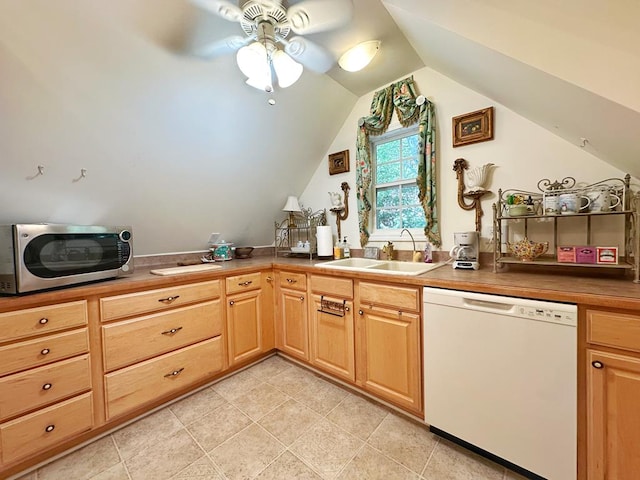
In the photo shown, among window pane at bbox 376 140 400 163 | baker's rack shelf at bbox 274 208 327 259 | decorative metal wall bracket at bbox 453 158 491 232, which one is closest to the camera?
decorative metal wall bracket at bbox 453 158 491 232

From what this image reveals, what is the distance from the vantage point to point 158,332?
1.68m

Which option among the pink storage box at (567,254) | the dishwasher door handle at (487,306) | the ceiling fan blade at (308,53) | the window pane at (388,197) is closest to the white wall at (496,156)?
the pink storage box at (567,254)

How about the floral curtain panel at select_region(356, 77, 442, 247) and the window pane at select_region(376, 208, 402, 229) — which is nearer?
the floral curtain panel at select_region(356, 77, 442, 247)

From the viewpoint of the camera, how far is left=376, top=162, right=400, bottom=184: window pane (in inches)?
92.1

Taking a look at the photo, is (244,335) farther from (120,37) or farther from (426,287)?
(120,37)

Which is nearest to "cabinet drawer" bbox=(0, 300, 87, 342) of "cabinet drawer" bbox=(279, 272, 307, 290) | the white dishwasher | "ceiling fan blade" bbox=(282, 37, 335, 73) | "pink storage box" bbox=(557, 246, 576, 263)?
"cabinet drawer" bbox=(279, 272, 307, 290)

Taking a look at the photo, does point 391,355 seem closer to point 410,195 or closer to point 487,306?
point 487,306

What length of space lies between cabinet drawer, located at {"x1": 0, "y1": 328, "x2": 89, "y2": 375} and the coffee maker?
2.30 m

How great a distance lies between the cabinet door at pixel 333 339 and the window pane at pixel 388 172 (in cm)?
126

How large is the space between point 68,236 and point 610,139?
2.77 meters

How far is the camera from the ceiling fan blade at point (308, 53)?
1.24 meters

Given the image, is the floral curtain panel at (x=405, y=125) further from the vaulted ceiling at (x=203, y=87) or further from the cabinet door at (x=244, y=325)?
the cabinet door at (x=244, y=325)

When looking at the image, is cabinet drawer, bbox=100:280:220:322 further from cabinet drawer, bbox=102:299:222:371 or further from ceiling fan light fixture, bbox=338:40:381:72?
ceiling fan light fixture, bbox=338:40:381:72

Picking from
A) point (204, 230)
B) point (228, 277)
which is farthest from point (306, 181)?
point (228, 277)
